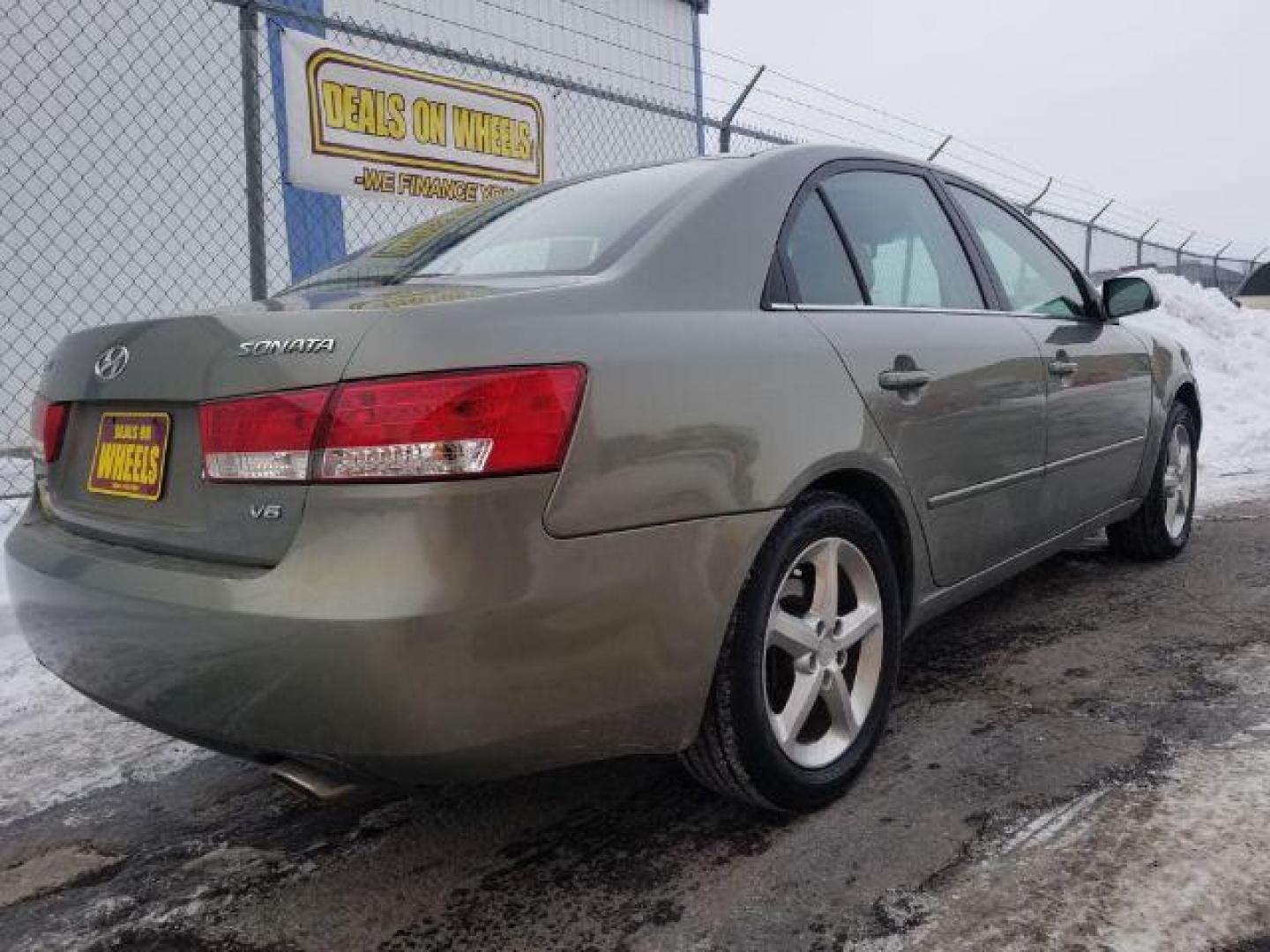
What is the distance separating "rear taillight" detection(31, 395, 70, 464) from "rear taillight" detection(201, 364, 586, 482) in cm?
76

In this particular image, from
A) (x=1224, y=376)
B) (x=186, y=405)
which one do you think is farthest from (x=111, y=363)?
(x=1224, y=376)

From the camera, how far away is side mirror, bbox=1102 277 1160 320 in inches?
148

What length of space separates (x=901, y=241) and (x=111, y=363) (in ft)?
6.76

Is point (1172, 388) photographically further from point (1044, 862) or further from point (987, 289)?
point (1044, 862)

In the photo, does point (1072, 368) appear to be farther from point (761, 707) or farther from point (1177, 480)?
point (761, 707)

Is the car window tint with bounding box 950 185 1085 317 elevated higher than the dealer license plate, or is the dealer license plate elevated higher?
the car window tint with bounding box 950 185 1085 317

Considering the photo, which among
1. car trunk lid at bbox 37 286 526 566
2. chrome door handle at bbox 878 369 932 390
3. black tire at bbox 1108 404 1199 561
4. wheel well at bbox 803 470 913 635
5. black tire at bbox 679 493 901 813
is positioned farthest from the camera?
black tire at bbox 1108 404 1199 561

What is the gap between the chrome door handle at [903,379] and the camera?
241 centimetres

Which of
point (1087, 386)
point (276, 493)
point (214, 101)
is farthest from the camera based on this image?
point (214, 101)

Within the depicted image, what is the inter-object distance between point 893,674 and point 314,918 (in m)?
1.37

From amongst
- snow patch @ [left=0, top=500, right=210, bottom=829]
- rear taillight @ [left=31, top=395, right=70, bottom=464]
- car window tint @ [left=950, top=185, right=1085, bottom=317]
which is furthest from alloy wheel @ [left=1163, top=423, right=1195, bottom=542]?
rear taillight @ [left=31, top=395, right=70, bottom=464]

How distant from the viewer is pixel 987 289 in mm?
3189

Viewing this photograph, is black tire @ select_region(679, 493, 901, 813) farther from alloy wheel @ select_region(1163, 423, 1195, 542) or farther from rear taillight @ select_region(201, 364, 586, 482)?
alloy wheel @ select_region(1163, 423, 1195, 542)

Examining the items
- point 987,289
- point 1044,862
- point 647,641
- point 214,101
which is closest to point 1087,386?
point 987,289
